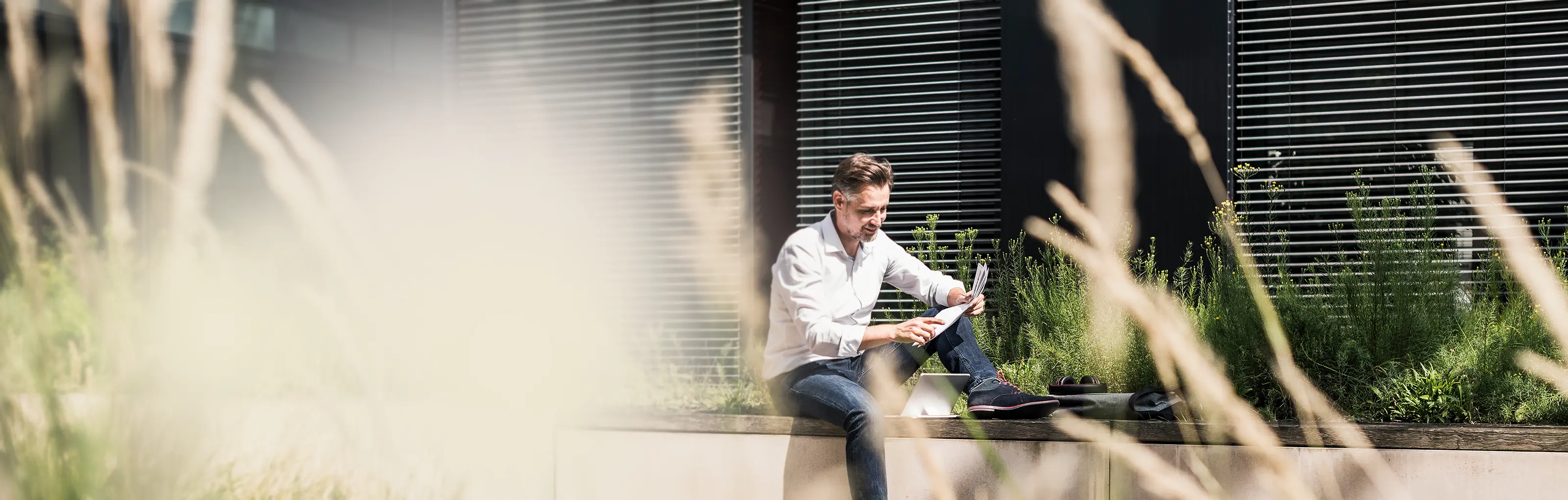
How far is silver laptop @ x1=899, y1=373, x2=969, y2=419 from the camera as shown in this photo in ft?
12.0

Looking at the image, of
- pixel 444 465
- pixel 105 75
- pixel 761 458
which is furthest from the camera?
pixel 761 458

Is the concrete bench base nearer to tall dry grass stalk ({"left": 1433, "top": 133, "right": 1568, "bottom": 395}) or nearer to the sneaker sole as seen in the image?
the sneaker sole

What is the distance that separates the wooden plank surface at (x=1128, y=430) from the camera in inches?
124

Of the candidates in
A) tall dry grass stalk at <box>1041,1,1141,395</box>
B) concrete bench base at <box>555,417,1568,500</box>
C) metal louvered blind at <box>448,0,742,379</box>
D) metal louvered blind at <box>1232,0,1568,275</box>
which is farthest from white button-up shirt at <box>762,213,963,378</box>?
metal louvered blind at <box>448,0,742,379</box>

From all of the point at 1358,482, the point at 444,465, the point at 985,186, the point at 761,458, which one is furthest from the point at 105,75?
the point at 985,186

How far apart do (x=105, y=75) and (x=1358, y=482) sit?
3.22 meters

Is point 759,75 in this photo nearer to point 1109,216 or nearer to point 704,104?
point 704,104

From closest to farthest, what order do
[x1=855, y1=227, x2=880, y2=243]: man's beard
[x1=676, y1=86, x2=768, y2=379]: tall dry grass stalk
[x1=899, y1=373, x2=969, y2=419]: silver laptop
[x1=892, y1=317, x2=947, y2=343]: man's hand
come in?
[x1=892, y1=317, x2=947, y2=343]: man's hand
[x1=899, y1=373, x2=969, y2=419]: silver laptop
[x1=855, y1=227, x2=880, y2=243]: man's beard
[x1=676, y1=86, x2=768, y2=379]: tall dry grass stalk

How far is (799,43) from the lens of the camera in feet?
20.3

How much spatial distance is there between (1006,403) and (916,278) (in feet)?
2.14

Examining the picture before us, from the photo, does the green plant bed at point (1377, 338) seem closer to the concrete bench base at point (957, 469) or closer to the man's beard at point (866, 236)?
the concrete bench base at point (957, 469)

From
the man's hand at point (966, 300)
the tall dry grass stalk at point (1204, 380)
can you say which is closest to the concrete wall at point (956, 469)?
the man's hand at point (966, 300)

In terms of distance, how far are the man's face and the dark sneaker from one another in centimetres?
61

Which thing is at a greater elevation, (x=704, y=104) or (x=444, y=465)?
(x=704, y=104)
